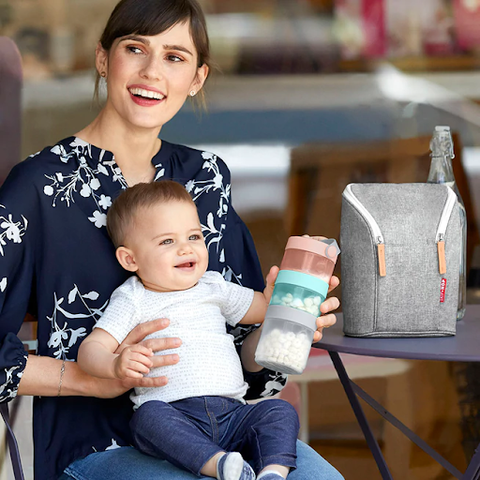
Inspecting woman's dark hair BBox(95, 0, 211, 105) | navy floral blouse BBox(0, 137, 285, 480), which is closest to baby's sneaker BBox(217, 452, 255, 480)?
navy floral blouse BBox(0, 137, 285, 480)

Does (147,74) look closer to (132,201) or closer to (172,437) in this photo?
(132,201)

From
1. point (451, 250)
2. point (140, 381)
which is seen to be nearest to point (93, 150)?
point (140, 381)

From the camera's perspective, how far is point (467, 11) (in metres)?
2.86

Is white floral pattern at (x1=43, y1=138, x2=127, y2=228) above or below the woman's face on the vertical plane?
below

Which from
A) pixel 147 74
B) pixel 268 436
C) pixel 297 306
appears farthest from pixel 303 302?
pixel 147 74

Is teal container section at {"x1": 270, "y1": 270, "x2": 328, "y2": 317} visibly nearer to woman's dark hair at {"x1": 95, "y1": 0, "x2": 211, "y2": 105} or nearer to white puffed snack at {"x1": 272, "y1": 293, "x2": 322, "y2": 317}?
white puffed snack at {"x1": 272, "y1": 293, "x2": 322, "y2": 317}

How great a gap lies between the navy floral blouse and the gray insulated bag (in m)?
0.49

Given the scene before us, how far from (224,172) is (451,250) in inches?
21.2

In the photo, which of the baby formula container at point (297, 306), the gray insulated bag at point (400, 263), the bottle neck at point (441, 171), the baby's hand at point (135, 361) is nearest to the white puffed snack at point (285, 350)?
the baby formula container at point (297, 306)

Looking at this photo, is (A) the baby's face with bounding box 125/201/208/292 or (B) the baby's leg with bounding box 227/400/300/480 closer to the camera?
(B) the baby's leg with bounding box 227/400/300/480

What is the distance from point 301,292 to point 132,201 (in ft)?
1.27

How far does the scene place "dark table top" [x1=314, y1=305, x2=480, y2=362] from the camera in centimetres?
153

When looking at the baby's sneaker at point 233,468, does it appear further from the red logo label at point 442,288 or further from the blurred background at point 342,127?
the blurred background at point 342,127

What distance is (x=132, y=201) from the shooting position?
1.53 meters
